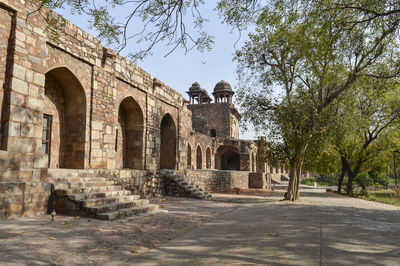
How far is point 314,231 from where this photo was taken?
497 cm

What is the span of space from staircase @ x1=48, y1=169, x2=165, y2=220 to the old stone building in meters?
0.05

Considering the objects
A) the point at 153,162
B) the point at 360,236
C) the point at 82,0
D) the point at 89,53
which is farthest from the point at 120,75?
the point at 360,236

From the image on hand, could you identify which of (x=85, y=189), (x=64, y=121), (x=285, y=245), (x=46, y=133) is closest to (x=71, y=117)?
(x=64, y=121)

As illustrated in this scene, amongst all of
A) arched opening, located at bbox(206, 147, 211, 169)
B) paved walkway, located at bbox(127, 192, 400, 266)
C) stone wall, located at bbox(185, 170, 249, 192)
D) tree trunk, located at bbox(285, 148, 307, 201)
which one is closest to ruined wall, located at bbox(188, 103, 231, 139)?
arched opening, located at bbox(206, 147, 211, 169)

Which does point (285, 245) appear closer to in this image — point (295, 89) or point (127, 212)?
point (127, 212)

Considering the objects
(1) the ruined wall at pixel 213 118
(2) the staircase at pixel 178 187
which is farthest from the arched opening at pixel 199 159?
(2) the staircase at pixel 178 187

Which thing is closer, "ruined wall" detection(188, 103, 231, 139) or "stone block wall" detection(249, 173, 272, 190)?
"stone block wall" detection(249, 173, 272, 190)

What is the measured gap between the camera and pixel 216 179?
16.9 m

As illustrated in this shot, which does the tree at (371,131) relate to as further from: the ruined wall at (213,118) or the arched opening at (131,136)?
the ruined wall at (213,118)

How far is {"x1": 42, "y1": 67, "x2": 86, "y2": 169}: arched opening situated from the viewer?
26.5 feet

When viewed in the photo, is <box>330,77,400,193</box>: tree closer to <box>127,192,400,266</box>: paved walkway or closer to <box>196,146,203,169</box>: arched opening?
<box>127,192,400,266</box>: paved walkway

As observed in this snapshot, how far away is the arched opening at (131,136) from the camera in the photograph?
36.7 feet

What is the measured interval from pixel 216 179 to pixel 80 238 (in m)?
12.8

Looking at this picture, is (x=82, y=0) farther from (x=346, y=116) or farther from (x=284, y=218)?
(x=346, y=116)
